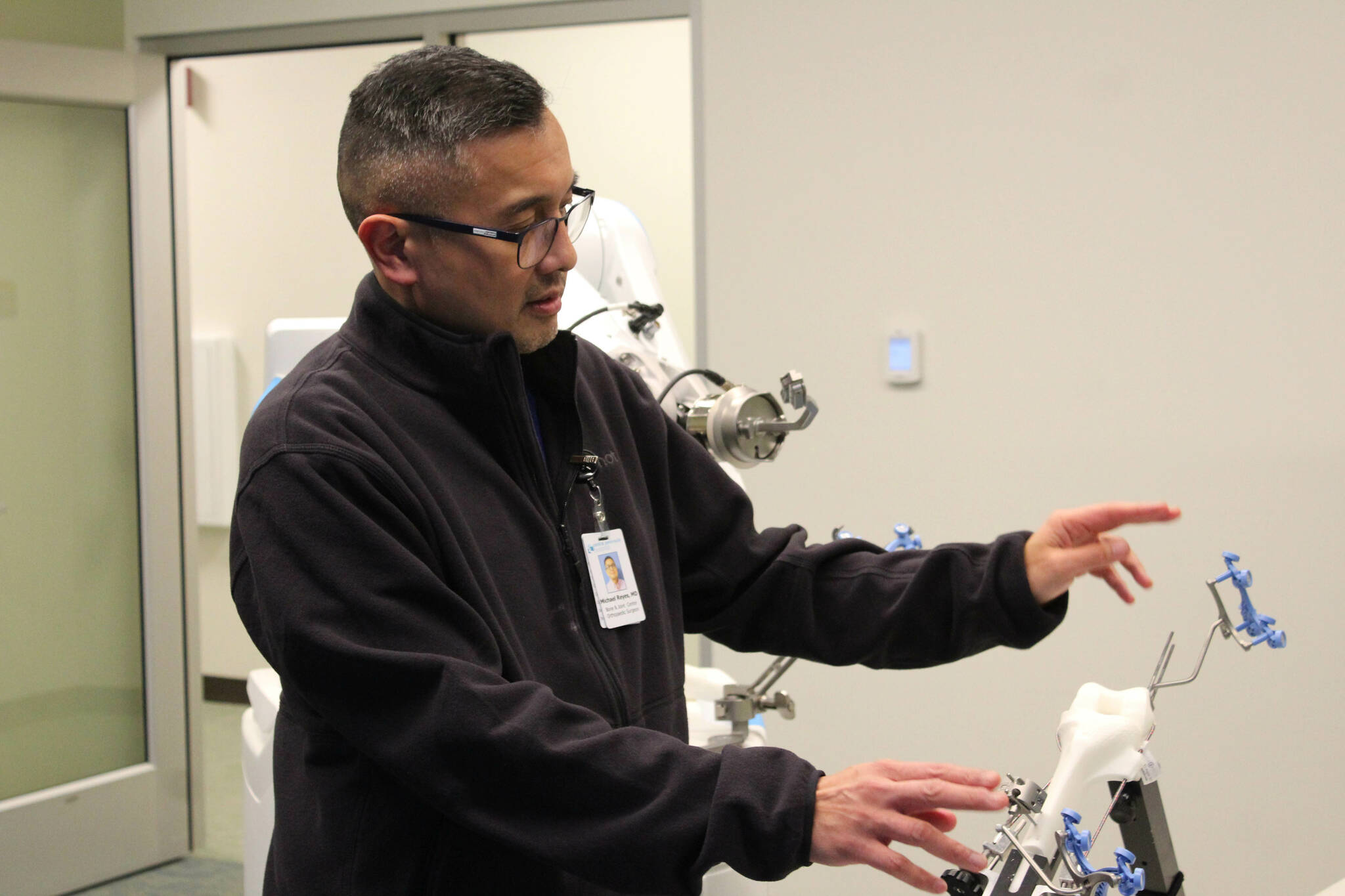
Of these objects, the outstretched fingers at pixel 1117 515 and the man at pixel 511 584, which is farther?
the outstretched fingers at pixel 1117 515

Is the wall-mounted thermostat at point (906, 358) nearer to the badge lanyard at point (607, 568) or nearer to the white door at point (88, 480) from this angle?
the badge lanyard at point (607, 568)

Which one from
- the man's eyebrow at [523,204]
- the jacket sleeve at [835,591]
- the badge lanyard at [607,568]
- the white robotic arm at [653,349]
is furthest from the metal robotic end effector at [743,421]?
the man's eyebrow at [523,204]

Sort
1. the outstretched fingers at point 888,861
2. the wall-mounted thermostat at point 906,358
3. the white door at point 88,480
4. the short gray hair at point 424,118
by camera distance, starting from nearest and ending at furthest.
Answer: the outstretched fingers at point 888,861, the short gray hair at point 424,118, the wall-mounted thermostat at point 906,358, the white door at point 88,480

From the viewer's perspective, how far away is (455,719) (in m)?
0.97

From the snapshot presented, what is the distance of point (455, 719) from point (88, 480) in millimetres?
2832

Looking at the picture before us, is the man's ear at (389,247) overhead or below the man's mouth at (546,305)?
overhead

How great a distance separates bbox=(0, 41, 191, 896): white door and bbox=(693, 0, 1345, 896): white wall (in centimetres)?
158

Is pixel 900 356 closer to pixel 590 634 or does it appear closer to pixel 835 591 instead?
pixel 835 591

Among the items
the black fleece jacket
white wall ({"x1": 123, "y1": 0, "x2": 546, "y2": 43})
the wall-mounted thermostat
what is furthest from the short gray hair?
white wall ({"x1": 123, "y1": 0, "x2": 546, "y2": 43})

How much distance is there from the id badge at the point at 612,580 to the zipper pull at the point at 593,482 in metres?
0.01

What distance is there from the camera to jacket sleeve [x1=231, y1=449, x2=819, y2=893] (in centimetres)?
95

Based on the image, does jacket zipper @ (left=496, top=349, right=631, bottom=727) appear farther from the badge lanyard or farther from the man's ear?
the man's ear

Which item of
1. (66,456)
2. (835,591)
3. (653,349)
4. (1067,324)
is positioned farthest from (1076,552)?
(66,456)

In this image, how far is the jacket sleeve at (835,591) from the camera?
1.27 meters
